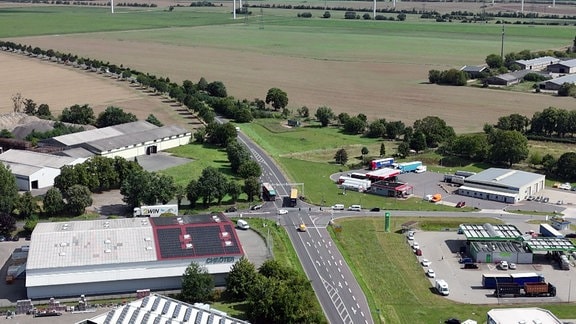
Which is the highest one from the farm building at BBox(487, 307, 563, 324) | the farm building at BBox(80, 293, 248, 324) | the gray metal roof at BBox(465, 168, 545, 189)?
the gray metal roof at BBox(465, 168, 545, 189)

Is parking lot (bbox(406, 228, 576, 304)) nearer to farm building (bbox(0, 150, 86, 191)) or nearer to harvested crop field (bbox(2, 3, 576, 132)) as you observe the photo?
farm building (bbox(0, 150, 86, 191))

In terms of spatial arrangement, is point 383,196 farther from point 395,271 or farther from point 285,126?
point 285,126

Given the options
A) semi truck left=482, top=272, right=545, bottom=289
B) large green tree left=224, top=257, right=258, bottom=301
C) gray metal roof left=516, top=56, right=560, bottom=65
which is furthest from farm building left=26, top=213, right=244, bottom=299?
gray metal roof left=516, top=56, right=560, bottom=65

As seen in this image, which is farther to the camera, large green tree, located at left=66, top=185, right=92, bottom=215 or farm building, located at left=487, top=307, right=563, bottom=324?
large green tree, located at left=66, top=185, right=92, bottom=215

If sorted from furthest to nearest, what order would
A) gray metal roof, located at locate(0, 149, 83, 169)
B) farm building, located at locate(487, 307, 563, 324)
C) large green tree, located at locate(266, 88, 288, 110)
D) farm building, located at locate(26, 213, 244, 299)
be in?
1. large green tree, located at locate(266, 88, 288, 110)
2. gray metal roof, located at locate(0, 149, 83, 169)
3. farm building, located at locate(26, 213, 244, 299)
4. farm building, located at locate(487, 307, 563, 324)

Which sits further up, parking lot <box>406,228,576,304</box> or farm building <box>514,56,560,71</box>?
farm building <box>514,56,560,71</box>

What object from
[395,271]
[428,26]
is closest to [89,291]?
[395,271]

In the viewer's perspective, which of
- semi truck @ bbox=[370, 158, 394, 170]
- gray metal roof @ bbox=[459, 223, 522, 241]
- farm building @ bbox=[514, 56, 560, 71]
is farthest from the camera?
farm building @ bbox=[514, 56, 560, 71]

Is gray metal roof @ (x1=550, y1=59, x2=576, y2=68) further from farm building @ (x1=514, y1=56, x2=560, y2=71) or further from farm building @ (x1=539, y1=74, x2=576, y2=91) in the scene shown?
farm building @ (x1=539, y1=74, x2=576, y2=91)
